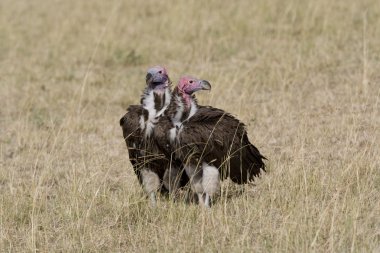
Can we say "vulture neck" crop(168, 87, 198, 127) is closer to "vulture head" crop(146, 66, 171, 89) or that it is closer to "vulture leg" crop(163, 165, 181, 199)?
"vulture head" crop(146, 66, 171, 89)

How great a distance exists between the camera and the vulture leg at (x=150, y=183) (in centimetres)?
696

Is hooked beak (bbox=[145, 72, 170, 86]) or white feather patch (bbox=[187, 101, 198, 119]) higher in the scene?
hooked beak (bbox=[145, 72, 170, 86])

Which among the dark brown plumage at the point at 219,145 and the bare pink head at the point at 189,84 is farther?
the bare pink head at the point at 189,84

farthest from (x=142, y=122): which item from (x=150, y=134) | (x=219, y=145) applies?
(x=219, y=145)

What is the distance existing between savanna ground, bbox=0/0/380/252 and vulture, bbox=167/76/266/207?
0.25 metres

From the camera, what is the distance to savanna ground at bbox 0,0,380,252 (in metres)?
6.25

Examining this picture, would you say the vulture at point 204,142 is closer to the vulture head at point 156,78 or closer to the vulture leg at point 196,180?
the vulture leg at point 196,180

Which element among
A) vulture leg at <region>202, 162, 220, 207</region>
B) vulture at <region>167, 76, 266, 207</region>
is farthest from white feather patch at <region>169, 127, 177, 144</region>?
vulture leg at <region>202, 162, 220, 207</region>

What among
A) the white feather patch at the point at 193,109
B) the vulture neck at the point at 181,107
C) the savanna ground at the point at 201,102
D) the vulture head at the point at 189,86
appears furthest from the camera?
the vulture head at the point at 189,86

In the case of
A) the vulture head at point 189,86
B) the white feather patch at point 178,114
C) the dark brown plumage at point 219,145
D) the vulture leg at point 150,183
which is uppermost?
the vulture head at point 189,86

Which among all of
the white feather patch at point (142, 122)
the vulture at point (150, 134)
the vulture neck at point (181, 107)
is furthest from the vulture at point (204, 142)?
the white feather patch at point (142, 122)

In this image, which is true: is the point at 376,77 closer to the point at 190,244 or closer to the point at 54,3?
the point at 190,244

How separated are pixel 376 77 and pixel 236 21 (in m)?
3.95

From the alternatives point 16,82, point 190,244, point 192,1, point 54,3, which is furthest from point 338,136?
point 54,3
